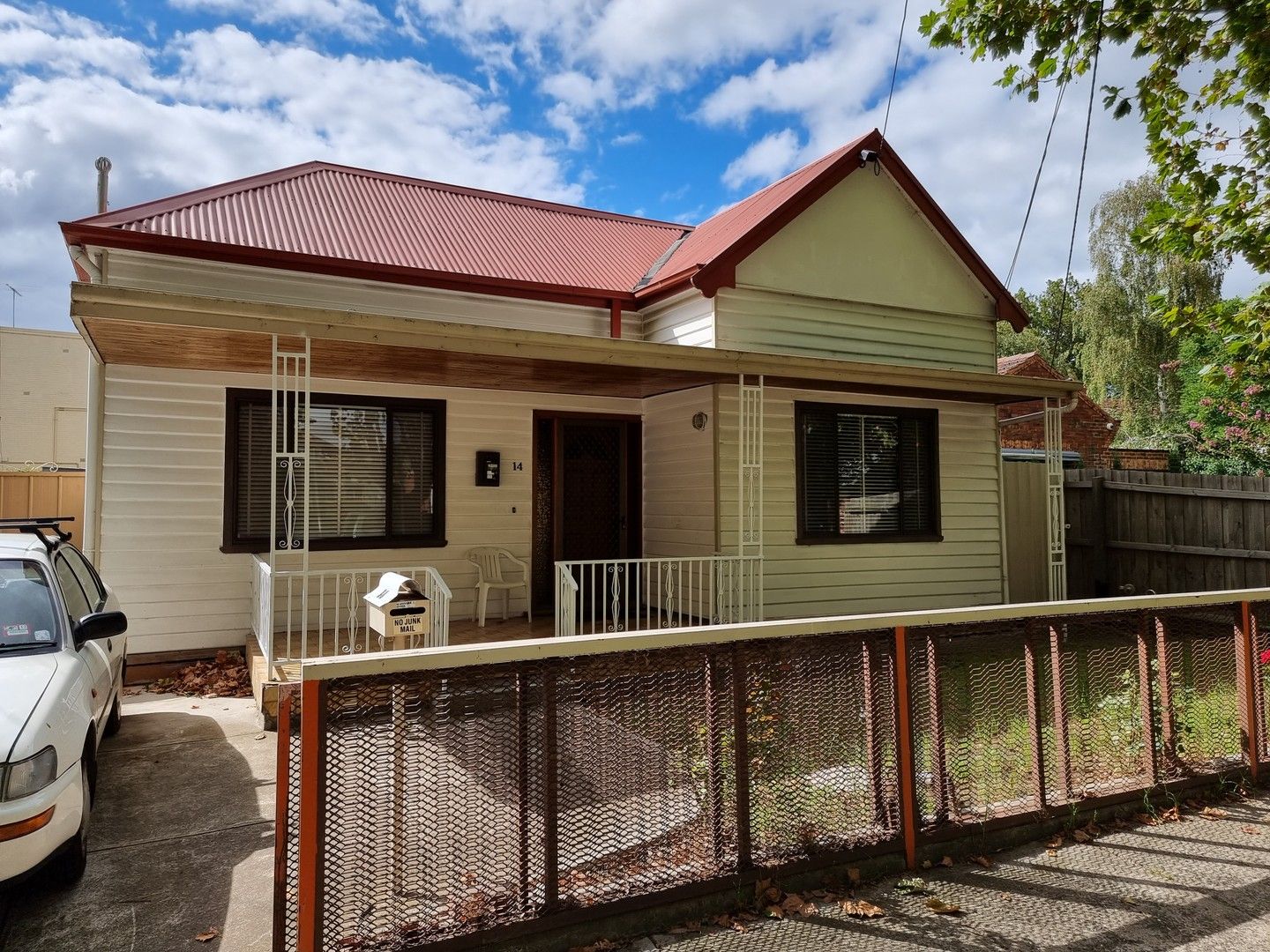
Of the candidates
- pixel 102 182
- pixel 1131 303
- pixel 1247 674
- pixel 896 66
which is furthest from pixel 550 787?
pixel 1131 303

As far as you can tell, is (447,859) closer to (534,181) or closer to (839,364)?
(839,364)

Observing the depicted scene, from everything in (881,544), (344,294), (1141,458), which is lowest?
(881,544)

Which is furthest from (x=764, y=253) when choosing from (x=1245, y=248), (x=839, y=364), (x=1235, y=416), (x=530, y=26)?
(x=1235, y=416)

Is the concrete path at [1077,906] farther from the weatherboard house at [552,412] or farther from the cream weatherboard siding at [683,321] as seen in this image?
the cream weatherboard siding at [683,321]

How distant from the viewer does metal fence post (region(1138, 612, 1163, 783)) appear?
400 cm

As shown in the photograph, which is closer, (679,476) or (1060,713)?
(1060,713)

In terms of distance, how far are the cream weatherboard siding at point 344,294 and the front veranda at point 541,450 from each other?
878 millimetres

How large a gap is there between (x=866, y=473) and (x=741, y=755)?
6.68 m

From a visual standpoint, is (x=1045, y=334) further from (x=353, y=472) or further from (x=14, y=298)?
(x=14, y=298)

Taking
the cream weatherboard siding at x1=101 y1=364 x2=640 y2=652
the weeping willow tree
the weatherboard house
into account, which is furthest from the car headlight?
the weeping willow tree

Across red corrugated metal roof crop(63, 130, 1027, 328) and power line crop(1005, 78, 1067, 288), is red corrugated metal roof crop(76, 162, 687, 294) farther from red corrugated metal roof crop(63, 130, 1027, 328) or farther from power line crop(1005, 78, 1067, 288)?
power line crop(1005, 78, 1067, 288)

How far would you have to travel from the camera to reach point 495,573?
8.30 m

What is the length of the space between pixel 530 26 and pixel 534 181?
20.9 ft

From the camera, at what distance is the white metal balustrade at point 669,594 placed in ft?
21.6
